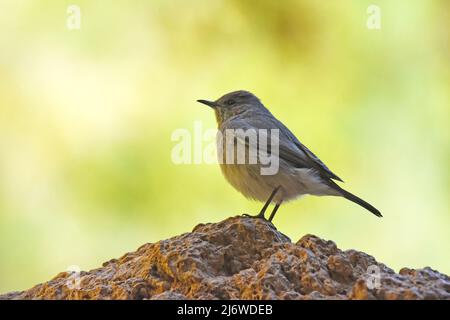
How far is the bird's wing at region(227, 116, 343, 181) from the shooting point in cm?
733

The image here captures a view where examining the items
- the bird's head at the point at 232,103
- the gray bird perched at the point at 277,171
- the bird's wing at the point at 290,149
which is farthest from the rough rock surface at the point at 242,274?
the bird's head at the point at 232,103

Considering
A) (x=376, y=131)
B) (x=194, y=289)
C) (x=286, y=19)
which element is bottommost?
(x=194, y=289)

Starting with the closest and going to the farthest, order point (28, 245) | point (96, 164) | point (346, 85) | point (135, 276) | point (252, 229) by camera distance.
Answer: point (135, 276) → point (252, 229) → point (28, 245) → point (96, 164) → point (346, 85)

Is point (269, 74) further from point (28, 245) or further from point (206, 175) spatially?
point (28, 245)

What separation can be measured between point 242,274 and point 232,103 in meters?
4.20

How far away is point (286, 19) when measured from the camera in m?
11.3

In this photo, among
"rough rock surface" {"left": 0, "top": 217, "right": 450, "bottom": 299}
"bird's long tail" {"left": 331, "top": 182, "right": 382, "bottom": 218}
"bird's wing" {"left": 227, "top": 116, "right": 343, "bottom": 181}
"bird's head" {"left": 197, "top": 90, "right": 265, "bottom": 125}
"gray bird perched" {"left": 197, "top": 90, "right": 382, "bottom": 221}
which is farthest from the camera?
"bird's head" {"left": 197, "top": 90, "right": 265, "bottom": 125}

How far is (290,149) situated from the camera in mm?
7414

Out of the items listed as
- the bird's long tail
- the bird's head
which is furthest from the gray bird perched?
the bird's head

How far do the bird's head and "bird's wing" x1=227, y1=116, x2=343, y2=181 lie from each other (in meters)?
0.45

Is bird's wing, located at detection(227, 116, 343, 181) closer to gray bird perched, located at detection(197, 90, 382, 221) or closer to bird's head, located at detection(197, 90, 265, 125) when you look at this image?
gray bird perched, located at detection(197, 90, 382, 221)

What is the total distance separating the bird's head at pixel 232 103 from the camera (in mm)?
8383
